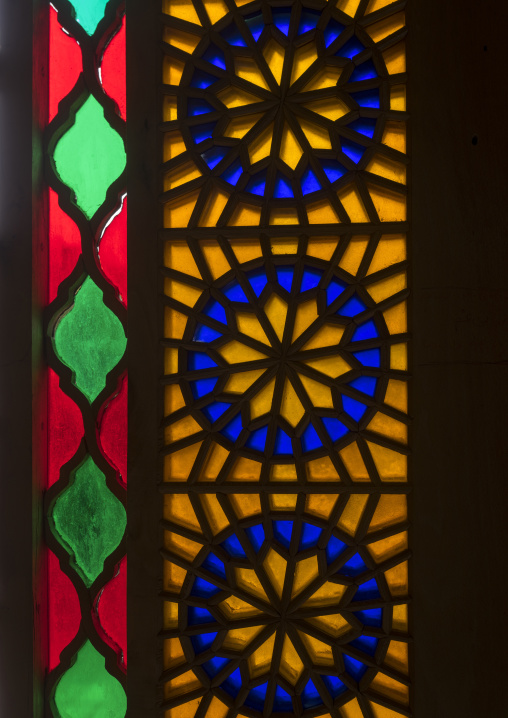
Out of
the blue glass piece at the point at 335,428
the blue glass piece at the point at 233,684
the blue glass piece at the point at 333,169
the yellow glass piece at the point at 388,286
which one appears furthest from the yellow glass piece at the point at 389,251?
the blue glass piece at the point at 233,684

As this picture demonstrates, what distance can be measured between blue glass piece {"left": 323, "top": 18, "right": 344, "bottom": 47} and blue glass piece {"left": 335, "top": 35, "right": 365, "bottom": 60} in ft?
0.07

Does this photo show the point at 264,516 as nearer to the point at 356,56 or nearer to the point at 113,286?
the point at 113,286

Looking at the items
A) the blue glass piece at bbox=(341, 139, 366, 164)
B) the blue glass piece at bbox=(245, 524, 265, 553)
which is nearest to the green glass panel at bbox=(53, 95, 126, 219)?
the blue glass piece at bbox=(341, 139, 366, 164)

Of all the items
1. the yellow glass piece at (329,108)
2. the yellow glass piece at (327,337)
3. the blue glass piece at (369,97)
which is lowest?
the yellow glass piece at (327,337)

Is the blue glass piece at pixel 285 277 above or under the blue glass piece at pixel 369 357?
above

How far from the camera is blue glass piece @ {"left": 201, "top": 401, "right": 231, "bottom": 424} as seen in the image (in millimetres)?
835

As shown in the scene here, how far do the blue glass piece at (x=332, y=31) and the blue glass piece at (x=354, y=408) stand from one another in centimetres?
56

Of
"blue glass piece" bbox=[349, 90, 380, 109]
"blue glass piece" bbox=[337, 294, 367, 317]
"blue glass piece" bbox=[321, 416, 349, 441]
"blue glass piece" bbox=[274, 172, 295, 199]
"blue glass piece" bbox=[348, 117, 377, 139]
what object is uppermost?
"blue glass piece" bbox=[349, 90, 380, 109]

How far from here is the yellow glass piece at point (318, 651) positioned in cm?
82

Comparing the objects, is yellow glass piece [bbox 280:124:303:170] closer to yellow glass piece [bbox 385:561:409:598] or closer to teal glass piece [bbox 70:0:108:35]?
teal glass piece [bbox 70:0:108:35]

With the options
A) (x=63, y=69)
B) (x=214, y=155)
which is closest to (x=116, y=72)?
(x=63, y=69)

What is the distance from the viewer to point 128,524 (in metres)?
0.82

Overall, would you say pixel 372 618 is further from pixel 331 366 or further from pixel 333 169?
pixel 333 169

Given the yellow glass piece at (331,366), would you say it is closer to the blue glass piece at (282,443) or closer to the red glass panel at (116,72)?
the blue glass piece at (282,443)
